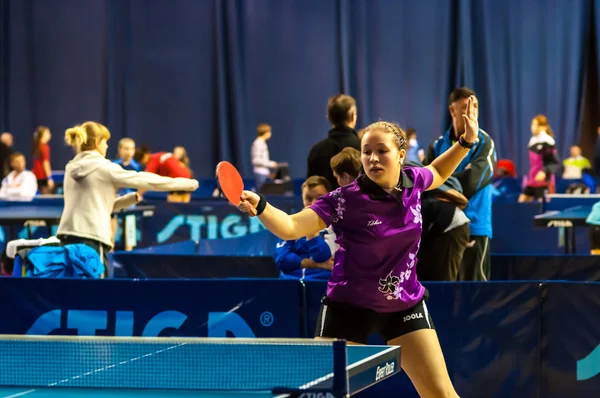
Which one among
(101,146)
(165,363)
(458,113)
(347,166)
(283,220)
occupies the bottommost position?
(165,363)

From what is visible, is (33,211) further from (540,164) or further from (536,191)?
(540,164)

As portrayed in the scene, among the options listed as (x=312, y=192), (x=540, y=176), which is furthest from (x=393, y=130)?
(x=540, y=176)

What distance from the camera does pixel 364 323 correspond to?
12.9 ft

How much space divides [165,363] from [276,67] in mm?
19673

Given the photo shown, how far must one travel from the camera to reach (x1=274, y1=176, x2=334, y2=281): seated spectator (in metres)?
6.35

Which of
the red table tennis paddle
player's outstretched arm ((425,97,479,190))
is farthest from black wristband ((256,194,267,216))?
player's outstretched arm ((425,97,479,190))

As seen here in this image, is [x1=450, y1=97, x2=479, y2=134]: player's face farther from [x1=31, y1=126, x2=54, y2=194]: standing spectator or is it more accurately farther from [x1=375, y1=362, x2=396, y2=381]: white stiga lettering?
[x1=31, y1=126, x2=54, y2=194]: standing spectator

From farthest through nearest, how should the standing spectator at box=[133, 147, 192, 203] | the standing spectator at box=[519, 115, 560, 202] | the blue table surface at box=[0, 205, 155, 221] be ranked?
the standing spectator at box=[519, 115, 560, 202], the standing spectator at box=[133, 147, 192, 203], the blue table surface at box=[0, 205, 155, 221]

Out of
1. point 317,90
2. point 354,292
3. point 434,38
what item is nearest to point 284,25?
point 317,90

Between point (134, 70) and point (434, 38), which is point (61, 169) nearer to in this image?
point (134, 70)

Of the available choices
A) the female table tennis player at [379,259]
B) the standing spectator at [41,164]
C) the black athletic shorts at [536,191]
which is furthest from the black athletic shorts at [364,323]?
the standing spectator at [41,164]

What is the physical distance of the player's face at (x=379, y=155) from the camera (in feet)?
12.7

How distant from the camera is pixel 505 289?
222 inches

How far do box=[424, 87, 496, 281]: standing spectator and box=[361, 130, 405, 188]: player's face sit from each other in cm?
183
